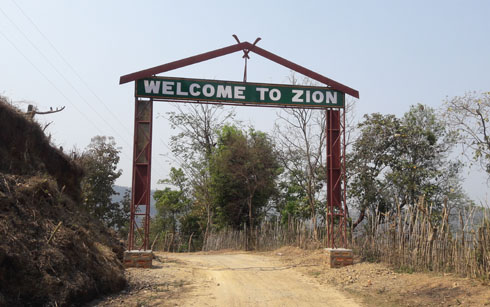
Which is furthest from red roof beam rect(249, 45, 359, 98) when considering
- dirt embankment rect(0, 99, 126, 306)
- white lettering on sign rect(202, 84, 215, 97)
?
dirt embankment rect(0, 99, 126, 306)

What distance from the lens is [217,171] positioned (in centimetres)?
2534

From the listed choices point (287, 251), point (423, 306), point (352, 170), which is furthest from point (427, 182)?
point (423, 306)

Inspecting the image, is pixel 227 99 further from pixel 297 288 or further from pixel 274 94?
pixel 297 288

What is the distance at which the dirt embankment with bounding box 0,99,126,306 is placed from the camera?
5914 millimetres

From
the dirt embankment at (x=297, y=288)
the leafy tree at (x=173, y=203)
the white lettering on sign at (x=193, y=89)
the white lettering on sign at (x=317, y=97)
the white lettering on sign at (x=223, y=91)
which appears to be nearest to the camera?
the dirt embankment at (x=297, y=288)

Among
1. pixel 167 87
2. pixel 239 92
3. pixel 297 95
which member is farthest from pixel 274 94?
pixel 167 87

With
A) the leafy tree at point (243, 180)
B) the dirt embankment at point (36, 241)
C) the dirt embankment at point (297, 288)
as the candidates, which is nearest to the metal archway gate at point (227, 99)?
the dirt embankment at point (297, 288)

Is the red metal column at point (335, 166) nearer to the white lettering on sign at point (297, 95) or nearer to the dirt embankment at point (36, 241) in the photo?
the white lettering on sign at point (297, 95)

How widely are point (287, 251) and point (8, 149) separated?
35.5 ft

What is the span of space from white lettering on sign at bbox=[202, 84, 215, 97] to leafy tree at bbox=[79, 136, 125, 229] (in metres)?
16.8

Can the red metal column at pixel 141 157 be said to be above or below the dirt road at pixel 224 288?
above

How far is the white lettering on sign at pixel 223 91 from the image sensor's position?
471 inches

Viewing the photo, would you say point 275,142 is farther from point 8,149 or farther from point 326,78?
point 8,149

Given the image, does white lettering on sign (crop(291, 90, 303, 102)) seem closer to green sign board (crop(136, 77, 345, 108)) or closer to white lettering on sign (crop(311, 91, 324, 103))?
green sign board (crop(136, 77, 345, 108))
